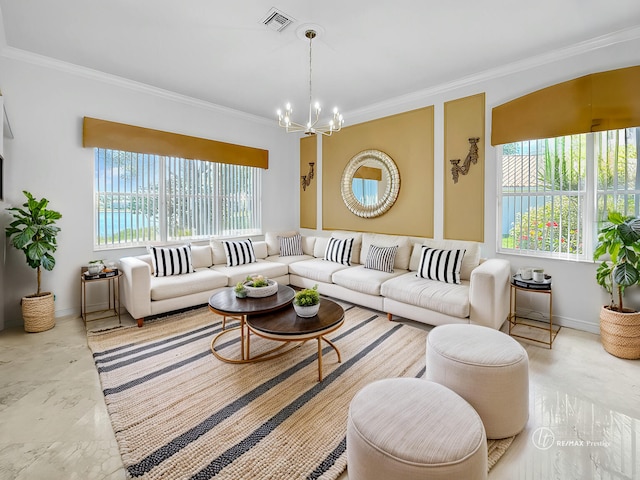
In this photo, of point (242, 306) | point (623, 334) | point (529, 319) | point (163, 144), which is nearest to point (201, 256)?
point (163, 144)

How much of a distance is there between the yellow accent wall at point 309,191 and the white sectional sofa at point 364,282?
842mm

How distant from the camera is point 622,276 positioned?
2.59m

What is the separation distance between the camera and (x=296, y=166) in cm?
593

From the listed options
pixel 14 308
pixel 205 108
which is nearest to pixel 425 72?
pixel 205 108

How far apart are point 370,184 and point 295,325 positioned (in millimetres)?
3037

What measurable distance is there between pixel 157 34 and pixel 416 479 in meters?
3.69

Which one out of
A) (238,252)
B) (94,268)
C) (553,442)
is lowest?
(553,442)

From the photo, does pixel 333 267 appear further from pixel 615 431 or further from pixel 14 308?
pixel 14 308

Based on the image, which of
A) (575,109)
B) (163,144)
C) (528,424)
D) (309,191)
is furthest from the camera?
(309,191)

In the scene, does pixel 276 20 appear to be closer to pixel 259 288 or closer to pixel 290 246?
pixel 259 288

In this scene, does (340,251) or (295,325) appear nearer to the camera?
(295,325)

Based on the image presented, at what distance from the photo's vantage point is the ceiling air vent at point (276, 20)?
251 cm

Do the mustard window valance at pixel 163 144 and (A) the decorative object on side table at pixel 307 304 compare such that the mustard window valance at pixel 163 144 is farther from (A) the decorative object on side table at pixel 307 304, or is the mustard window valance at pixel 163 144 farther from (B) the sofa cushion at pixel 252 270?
(A) the decorative object on side table at pixel 307 304

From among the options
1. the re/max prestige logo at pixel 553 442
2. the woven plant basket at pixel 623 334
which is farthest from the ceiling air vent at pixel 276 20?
the woven plant basket at pixel 623 334
